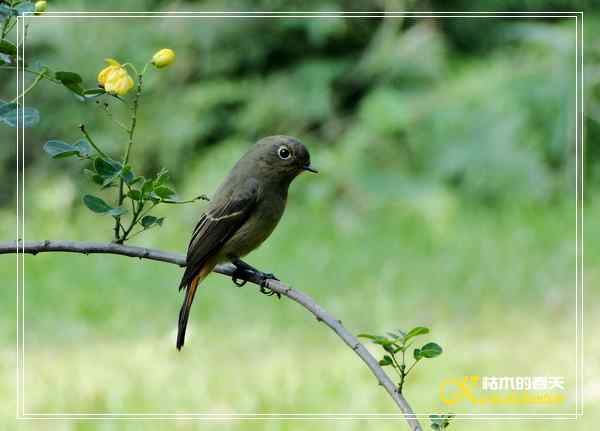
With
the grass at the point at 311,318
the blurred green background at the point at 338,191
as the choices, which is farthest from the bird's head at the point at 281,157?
the blurred green background at the point at 338,191

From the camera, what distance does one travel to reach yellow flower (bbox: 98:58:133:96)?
1240mm

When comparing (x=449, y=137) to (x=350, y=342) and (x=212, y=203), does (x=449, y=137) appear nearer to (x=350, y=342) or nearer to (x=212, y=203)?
(x=212, y=203)

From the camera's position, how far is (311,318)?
3.96m

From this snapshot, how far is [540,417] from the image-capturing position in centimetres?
294

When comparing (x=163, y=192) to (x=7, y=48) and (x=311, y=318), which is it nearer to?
(x=7, y=48)

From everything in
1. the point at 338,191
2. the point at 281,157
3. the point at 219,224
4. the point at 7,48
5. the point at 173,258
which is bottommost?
the point at 173,258

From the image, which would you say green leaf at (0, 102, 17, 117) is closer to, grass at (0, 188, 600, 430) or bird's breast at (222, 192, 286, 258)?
bird's breast at (222, 192, 286, 258)

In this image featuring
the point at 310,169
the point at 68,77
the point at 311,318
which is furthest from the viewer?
the point at 311,318

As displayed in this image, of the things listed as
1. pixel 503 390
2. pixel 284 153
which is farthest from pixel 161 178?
pixel 503 390

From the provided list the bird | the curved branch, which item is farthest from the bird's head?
the curved branch

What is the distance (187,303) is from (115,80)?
78 centimetres

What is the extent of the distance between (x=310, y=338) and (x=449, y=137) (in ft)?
6.37

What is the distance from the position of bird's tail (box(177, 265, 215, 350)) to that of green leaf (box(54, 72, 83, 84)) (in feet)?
1.83

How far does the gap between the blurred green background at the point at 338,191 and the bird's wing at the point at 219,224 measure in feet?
4.20
